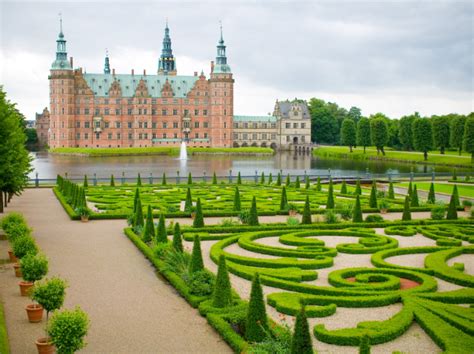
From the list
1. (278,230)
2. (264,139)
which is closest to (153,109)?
(264,139)

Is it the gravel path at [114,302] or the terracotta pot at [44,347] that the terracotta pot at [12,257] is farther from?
the terracotta pot at [44,347]

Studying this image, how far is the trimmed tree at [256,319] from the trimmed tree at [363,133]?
79789 mm

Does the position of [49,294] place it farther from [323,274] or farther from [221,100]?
[221,100]

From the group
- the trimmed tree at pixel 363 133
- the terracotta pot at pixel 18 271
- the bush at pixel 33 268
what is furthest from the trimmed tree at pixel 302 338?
the trimmed tree at pixel 363 133

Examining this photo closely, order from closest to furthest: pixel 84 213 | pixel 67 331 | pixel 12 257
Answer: pixel 67 331
pixel 12 257
pixel 84 213

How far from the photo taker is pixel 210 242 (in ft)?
58.7

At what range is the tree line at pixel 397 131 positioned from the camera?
2682 inches

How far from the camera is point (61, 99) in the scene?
339 feet

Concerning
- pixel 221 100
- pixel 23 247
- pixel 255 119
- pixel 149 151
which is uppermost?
A: pixel 221 100

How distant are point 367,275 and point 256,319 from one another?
184 inches

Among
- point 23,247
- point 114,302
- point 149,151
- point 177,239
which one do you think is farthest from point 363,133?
point 114,302

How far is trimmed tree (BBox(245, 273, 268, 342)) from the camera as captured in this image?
905 cm

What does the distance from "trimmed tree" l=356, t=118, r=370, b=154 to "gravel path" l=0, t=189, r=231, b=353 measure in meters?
71.3

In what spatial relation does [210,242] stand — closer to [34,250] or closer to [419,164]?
[34,250]
